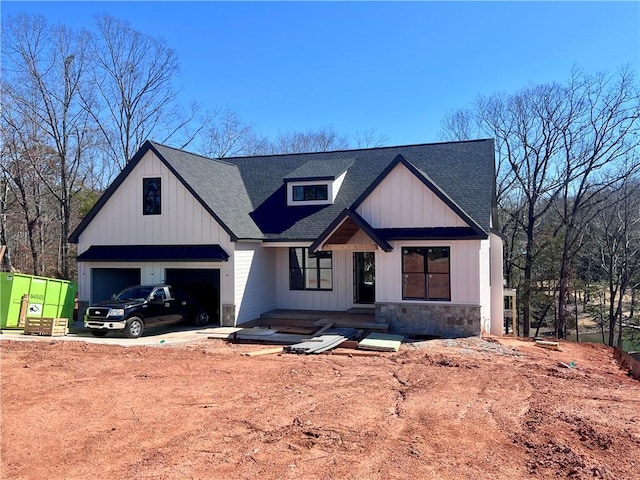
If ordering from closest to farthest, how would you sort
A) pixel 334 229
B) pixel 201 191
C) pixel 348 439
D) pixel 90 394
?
pixel 348 439
pixel 90 394
pixel 334 229
pixel 201 191

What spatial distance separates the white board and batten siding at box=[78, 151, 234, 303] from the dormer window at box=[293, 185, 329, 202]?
13.2 ft

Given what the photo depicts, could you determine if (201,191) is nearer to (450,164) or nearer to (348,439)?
(450,164)

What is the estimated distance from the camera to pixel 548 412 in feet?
23.2

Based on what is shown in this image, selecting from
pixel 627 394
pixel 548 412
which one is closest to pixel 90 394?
pixel 548 412

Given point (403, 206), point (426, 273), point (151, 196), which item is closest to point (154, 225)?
point (151, 196)

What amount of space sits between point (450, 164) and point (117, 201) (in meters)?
12.7

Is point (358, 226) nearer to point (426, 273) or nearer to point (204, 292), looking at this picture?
point (426, 273)

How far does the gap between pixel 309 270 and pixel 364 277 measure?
84.1 inches

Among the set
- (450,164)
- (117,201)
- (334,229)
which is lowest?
(334,229)

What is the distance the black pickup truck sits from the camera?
13672 mm

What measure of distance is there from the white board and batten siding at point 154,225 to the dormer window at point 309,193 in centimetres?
403

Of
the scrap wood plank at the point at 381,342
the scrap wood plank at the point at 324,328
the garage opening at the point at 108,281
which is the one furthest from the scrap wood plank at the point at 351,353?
the garage opening at the point at 108,281

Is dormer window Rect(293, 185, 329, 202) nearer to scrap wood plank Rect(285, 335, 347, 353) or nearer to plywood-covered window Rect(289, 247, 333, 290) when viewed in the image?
plywood-covered window Rect(289, 247, 333, 290)

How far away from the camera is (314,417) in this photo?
6812 millimetres
